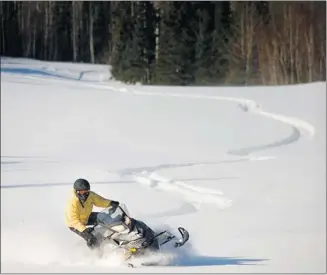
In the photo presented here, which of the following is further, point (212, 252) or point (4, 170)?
point (4, 170)

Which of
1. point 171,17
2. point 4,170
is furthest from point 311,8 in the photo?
point 4,170

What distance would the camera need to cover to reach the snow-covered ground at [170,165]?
321 cm

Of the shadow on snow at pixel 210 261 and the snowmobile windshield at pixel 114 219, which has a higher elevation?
the snowmobile windshield at pixel 114 219

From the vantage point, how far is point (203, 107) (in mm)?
4254

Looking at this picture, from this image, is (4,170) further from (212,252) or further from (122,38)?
(212,252)

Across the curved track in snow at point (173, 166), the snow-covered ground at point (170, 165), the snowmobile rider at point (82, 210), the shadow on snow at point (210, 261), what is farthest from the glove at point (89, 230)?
the curved track in snow at point (173, 166)

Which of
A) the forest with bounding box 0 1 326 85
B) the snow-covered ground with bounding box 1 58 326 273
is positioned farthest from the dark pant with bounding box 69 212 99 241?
the forest with bounding box 0 1 326 85

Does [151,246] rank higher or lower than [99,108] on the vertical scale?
lower

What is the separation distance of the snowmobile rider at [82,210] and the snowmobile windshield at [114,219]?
45mm

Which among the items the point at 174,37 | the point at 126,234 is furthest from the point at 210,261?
the point at 174,37

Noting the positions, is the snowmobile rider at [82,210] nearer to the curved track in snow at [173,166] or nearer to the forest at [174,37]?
the curved track in snow at [173,166]

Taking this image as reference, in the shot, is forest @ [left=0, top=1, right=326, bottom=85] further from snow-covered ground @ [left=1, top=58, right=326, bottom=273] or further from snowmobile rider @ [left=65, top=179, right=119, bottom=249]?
snowmobile rider @ [left=65, top=179, right=119, bottom=249]

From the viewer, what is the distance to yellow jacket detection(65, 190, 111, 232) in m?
3.07

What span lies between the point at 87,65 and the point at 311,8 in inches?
56.7
